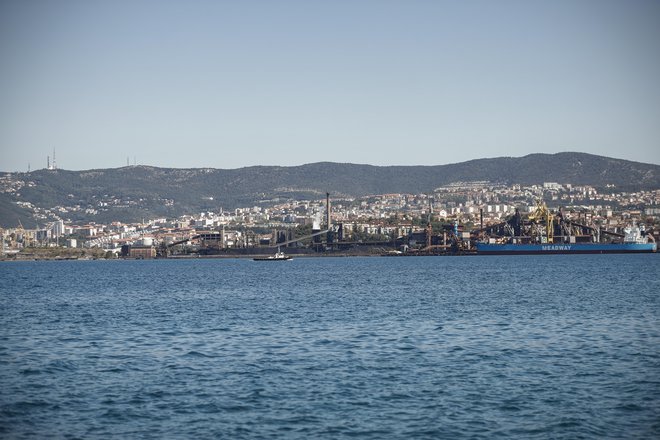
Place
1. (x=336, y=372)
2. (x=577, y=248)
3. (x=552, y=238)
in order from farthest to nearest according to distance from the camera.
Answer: (x=552, y=238)
(x=577, y=248)
(x=336, y=372)

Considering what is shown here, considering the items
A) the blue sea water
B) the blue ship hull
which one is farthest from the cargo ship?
→ the blue sea water

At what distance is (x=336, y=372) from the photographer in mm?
24312

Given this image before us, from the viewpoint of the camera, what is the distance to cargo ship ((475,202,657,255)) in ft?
540

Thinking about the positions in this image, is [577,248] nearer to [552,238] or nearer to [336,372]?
[552,238]

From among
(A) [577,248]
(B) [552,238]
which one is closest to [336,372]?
(A) [577,248]

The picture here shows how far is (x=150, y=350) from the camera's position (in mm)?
29250

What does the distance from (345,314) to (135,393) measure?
19010mm

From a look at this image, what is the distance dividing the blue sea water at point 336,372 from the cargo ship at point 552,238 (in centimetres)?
12499

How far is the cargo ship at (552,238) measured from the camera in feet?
540

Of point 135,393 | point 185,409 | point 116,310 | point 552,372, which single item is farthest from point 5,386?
point 116,310

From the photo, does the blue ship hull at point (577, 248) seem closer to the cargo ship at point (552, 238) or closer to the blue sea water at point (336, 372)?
the cargo ship at point (552, 238)

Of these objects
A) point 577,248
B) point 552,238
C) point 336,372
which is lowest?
point 577,248

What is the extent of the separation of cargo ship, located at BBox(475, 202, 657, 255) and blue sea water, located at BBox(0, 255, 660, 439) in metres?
125

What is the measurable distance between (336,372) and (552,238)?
15492cm
